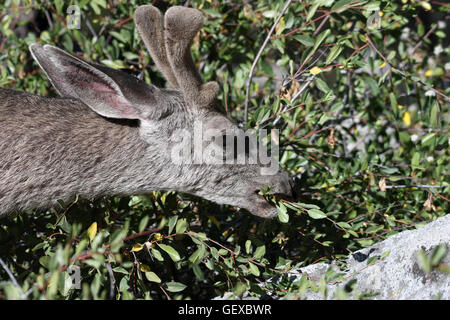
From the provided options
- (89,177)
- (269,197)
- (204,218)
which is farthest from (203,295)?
(89,177)

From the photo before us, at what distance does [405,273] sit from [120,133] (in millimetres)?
1820

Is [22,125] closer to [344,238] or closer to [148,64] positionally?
[148,64]

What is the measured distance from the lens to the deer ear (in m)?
2.88

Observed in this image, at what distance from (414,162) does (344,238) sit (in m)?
0.74

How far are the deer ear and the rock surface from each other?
1450mm

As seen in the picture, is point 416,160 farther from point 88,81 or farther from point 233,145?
point 88,81

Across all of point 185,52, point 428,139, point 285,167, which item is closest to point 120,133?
point 185,52

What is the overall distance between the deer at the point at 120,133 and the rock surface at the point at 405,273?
896 millimetres

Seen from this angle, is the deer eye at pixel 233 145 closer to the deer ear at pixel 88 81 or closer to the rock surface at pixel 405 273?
the deer ear at pixel 88 81

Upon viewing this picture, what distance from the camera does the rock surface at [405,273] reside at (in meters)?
2.22

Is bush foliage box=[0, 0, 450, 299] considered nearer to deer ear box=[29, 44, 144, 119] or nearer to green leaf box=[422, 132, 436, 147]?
green leaf box=[422, 132, 436, 147]

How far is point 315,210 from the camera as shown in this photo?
276cm

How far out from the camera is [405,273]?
2.38 meters

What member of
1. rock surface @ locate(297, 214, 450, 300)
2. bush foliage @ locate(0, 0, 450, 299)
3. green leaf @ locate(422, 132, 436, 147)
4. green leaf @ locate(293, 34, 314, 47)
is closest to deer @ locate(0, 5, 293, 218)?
bush foliage @ locate(0, 0, 450, 299)
